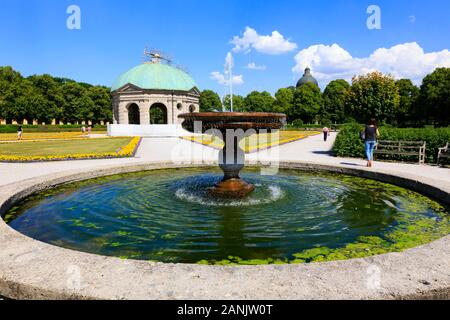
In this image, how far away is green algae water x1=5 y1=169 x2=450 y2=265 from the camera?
4.39 m

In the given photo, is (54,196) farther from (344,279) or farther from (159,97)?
(159,97)

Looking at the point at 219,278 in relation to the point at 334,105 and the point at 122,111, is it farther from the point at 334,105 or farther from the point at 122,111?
the point at 334,105

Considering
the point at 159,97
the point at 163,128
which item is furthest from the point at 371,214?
the point at 159,97

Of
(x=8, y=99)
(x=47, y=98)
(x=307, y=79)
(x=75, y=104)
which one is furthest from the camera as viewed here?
(x=307, y=79)

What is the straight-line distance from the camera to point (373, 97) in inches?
1681

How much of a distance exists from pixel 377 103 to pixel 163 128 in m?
31.1

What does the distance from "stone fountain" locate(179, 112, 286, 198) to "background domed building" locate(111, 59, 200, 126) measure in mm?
41450

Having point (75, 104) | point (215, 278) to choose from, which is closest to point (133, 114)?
point (75, 104)

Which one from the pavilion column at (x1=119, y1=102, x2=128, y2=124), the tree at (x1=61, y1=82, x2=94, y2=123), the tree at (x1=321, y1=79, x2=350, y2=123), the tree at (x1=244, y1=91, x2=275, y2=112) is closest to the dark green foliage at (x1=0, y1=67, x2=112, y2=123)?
the tree at (x1=61, y1=82, x2=94, y2=123)

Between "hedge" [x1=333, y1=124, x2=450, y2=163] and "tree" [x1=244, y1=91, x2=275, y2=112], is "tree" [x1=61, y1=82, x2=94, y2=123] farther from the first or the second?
"hedge" [x1=333, y1=124, x2=450, y2=163]

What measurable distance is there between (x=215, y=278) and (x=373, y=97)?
45.8m

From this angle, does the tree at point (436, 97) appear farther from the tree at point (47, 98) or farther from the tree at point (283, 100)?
the tree at point (47, 98)

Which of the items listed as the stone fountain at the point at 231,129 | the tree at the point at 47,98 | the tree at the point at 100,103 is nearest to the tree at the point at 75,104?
the tree at the point at 47,98

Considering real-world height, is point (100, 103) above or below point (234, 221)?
above
